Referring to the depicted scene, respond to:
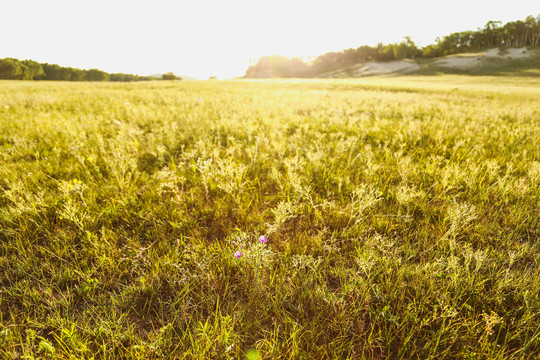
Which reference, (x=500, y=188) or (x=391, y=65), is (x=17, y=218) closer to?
(x=500, y=188)

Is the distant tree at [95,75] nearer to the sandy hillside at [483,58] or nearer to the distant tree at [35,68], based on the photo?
the distant tree at [35,68]

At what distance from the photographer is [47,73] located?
2847 inches

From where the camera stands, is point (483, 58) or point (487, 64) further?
point (483, 58)

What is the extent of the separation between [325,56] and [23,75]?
114099 millimetres

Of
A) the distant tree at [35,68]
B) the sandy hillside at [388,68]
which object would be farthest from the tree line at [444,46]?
the distant tree at [35,68]

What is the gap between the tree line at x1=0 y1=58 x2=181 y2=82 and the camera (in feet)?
194

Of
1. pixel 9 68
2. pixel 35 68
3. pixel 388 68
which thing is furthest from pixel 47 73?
pixel 388 68

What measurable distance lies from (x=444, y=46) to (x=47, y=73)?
136602 millimetres

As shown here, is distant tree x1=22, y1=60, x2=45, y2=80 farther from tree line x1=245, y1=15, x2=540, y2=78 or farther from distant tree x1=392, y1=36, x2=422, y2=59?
distant tree x1=392, y1=36, x2=422, y2=59

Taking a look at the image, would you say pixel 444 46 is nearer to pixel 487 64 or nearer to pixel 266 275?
pixel 487 64

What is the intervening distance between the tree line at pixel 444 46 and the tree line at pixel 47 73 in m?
75.5

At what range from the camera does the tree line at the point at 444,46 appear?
8094cm

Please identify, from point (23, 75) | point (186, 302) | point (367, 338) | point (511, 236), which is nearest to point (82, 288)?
point (186, 302)

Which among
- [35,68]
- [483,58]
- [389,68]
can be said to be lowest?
[483,58]
